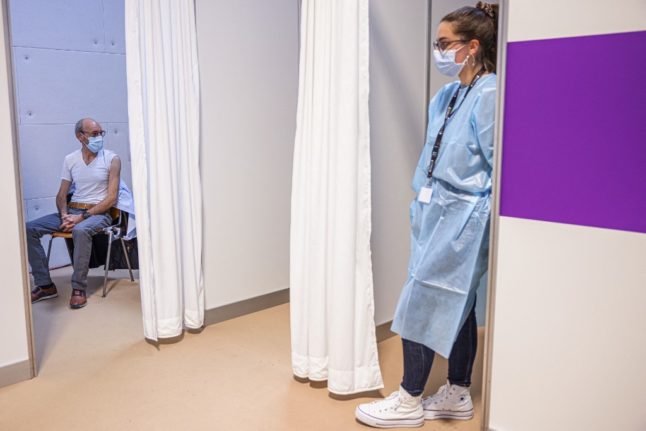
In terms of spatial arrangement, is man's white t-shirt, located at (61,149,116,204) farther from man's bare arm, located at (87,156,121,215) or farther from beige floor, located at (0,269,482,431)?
beige floor, located at (0,269,482,431)

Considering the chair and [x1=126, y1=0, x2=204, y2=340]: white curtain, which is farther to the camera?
the chair

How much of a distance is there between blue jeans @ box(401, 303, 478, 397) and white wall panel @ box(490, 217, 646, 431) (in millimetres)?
286

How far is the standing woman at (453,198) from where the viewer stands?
6.91 feet

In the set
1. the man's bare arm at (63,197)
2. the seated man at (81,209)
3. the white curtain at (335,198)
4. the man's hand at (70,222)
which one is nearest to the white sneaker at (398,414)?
the white curtain at (335,198)

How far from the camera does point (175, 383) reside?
2.80 metres

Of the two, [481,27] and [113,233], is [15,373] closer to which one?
[113,233]

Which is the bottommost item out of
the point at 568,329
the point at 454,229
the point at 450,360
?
the point at 450,360

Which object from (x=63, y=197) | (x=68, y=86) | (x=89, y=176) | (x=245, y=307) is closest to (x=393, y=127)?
(x=245, y=307)

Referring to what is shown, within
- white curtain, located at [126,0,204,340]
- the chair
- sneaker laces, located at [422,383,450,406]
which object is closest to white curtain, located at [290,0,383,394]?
sneaker laces, located at [422,383,450,406]

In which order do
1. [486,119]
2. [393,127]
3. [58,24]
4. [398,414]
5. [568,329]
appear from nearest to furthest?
[568,329]
[486,119]
[398,414]
[393,127]
[58,24]

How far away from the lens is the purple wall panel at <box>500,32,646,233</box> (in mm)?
1729

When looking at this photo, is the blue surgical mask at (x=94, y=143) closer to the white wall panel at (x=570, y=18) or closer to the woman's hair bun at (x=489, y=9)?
the woman's hair bun at (x=489, y=9)

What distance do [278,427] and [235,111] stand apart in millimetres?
1823

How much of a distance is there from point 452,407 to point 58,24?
13.1ft
